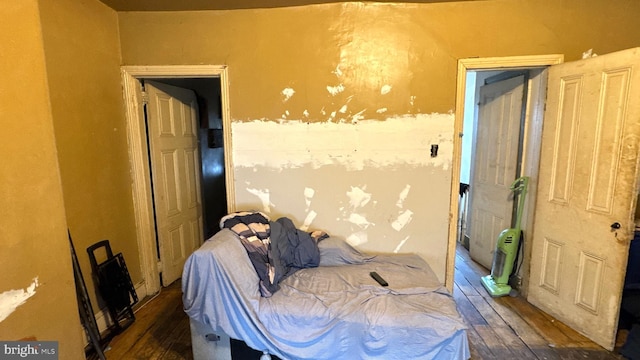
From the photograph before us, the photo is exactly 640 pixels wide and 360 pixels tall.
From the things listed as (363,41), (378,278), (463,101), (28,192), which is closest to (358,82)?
(363,41)

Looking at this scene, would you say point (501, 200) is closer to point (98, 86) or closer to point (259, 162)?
point (259, 162)

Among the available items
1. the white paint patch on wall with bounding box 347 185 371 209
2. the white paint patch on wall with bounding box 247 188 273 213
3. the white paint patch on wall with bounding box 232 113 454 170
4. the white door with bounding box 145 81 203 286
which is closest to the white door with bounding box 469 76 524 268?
the white paint patch on wall with bounding box 232 113 454 170

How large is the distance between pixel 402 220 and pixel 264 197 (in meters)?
1.23

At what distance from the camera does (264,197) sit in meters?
2.60

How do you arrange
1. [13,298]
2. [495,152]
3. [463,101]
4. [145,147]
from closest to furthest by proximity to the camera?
[13,298], [463,101], [145,147], [495,152]

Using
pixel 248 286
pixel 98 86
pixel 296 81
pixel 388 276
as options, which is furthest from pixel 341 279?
pixel 98 86

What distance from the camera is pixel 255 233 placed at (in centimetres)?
205

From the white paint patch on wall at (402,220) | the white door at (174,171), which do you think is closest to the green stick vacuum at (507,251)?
the white paint patch on wall at (402,220)

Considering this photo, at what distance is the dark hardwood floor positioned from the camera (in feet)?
6.68

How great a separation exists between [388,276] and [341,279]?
345mm

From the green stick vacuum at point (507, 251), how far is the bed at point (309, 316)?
1.21 metres

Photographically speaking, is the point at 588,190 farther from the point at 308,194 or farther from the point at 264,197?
the point at 264,197
